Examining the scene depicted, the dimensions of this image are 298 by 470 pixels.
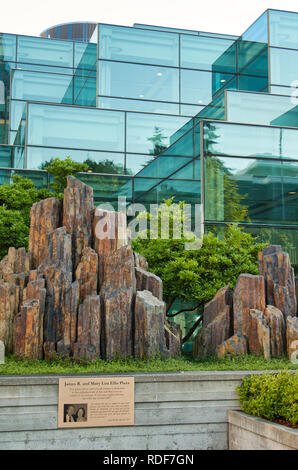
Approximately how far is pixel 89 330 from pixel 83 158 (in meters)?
13.9

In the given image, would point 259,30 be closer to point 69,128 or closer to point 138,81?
point 138,81

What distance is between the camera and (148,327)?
10172 millimetres

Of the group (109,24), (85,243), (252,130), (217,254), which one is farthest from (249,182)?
(109,24)

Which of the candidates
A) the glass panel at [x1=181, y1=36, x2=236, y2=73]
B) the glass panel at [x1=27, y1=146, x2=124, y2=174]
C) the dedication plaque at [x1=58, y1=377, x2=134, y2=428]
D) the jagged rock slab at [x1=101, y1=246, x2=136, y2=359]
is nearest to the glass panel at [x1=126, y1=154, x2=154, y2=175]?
the glass panel at [x1=27, y1=146, x2=124, y2=174]

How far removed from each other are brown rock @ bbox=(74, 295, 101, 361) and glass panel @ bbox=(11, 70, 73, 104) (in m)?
20.7

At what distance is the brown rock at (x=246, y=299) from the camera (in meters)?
11.0

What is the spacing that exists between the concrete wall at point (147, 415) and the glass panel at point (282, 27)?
19.7 metres

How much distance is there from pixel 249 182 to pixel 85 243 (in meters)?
7.24

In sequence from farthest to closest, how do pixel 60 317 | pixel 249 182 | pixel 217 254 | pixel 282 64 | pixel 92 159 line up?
pixel 282 64, pixel 92 159, pixel 249 182, pixel 217 254, pixel 60 317

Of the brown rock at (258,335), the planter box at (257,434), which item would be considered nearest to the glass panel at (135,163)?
the brown rock at (258,335)

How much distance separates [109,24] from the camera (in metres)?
25.8

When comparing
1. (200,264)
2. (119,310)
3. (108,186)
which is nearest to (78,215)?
(119,310)

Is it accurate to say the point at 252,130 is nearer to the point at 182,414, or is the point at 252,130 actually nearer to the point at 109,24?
the point at 182,414

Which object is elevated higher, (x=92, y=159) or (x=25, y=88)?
(x=25, y=88)
